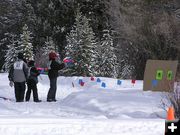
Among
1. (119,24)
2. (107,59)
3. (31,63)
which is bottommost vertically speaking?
(31,63)

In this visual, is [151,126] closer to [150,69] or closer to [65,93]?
[150,69]

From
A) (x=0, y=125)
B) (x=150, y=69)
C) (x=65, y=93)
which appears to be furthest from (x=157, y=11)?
(x=0, y=125)

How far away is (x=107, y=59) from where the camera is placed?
34.0 m

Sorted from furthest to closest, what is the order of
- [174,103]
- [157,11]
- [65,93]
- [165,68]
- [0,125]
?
[157,11]
[65,93]
[165,68]
[174,103]
[0,125]

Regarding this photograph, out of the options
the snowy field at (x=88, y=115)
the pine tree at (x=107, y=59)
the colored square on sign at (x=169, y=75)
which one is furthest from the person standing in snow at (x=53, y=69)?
the pine tree at (x=107, y=59)

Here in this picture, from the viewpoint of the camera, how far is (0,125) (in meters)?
8.91

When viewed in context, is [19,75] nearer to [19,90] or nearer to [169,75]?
[19,90]

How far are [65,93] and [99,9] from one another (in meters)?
17.6

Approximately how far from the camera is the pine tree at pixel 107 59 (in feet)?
110

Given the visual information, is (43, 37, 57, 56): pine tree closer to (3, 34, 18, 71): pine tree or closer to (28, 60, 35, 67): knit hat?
(3, 34, 18, 71): pine tree

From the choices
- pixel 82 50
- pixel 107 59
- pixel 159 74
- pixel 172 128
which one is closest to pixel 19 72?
pixel 159 74

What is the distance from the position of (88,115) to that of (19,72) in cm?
371

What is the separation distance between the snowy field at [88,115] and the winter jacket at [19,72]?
86 centimetres

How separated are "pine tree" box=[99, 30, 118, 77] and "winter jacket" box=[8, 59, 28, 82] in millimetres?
18438
